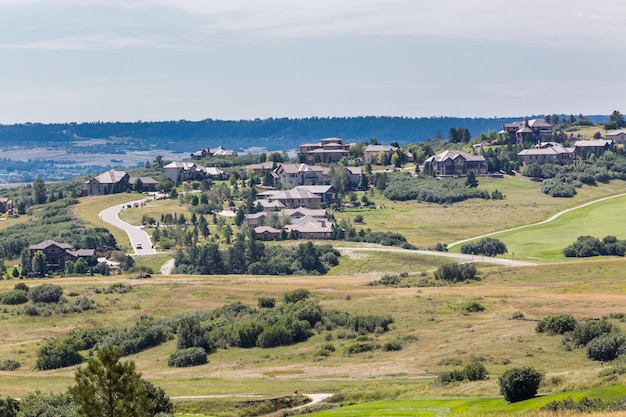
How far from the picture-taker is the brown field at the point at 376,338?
183 feet

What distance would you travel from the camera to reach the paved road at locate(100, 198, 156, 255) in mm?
140762

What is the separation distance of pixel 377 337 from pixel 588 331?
624 inches

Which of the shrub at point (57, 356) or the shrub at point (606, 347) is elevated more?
the shrub at point (606, 347)

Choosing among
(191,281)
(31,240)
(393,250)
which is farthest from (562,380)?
(31,240)

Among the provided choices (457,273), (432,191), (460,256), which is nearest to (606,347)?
(457,273)

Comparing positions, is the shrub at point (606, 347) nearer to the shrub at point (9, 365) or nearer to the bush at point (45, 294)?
the shrub at point (9, 365)

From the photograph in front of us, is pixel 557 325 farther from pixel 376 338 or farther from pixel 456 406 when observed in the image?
pixel 456 406

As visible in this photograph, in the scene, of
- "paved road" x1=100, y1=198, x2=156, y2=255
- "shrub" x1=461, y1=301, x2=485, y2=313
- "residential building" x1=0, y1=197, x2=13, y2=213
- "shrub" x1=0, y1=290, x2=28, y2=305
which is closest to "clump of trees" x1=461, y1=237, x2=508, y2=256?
"paved road" x1=100, y1=198, x2=156, y2=255

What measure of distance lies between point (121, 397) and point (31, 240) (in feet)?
397

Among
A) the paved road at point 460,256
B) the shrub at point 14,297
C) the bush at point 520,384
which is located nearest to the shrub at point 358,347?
the bush at point 520,384

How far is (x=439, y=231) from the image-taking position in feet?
504

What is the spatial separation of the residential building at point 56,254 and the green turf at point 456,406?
94015 millimetres

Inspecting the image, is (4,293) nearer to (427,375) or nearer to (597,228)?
(427,375)

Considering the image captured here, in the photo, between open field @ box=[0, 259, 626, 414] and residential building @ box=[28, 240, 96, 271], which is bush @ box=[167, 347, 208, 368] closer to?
open field @ box=[0, 259, 626, 414]
